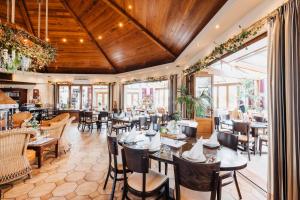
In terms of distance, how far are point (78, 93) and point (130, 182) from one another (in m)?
9.51

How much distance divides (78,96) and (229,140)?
9813mm

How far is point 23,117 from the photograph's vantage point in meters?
5.99

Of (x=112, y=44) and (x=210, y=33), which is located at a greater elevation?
(x=112, y=44)

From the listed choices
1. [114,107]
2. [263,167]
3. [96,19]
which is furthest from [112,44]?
[263,167]

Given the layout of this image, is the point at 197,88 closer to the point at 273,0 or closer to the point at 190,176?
the point at 273,0

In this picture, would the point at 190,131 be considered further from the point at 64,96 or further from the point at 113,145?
the point at 64,96

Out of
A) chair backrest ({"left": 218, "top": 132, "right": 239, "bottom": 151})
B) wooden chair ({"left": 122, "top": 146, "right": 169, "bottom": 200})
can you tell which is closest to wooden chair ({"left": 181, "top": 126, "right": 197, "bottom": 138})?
chair backrest ({"left": 218, "top": 132, "right": 239, "bottom": 151})

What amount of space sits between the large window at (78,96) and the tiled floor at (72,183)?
6.53 metres

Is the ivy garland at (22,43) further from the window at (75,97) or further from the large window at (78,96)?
the window at (75,97)

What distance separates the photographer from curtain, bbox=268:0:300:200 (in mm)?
1729

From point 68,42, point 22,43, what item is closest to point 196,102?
point 22,43

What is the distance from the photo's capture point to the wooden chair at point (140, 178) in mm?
1919

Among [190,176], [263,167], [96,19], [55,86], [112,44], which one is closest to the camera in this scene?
[190,176]

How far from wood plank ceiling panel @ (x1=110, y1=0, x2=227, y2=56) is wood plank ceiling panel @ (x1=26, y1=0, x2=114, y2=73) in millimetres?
2545
